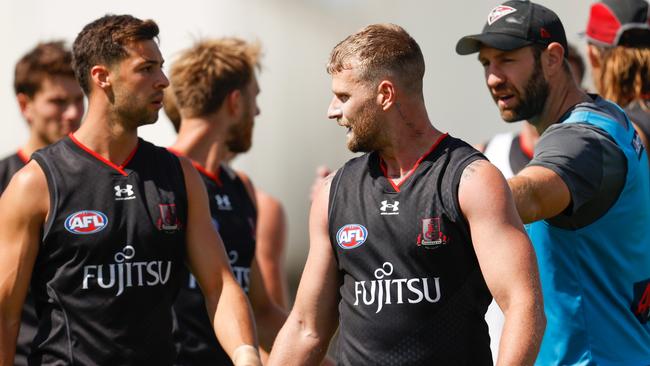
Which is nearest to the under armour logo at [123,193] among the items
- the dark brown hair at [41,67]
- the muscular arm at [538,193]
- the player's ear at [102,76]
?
the player's ear at [102,76]

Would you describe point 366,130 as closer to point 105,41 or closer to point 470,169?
point 470,169

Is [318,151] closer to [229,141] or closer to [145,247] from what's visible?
[229,141]

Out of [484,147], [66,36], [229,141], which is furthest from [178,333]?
[66,36]

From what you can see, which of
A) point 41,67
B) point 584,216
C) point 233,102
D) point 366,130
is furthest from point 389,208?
point 41,67

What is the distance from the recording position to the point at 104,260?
4.66 m

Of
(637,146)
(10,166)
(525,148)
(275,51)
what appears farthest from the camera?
(275,51)

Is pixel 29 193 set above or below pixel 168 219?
above

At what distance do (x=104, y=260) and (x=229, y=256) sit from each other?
1416 mm

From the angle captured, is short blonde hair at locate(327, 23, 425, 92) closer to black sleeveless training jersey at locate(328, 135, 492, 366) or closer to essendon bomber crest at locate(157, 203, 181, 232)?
black sleeveless training jersey at locate(328, 135, 492, 366)

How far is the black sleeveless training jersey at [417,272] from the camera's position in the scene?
13.6 ft

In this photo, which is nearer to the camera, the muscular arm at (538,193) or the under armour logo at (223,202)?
the muscular arm at (538,193)

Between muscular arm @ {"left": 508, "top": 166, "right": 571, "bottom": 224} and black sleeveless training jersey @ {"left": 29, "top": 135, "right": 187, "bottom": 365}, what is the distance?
Answer: 1.37 meters

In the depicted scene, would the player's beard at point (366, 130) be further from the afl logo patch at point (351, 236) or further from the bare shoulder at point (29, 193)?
the bare shoulder at point (29, 193)

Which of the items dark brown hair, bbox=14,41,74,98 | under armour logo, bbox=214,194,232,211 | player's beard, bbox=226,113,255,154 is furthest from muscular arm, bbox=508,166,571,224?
dark brown hair, bbox=14,41,74,98
